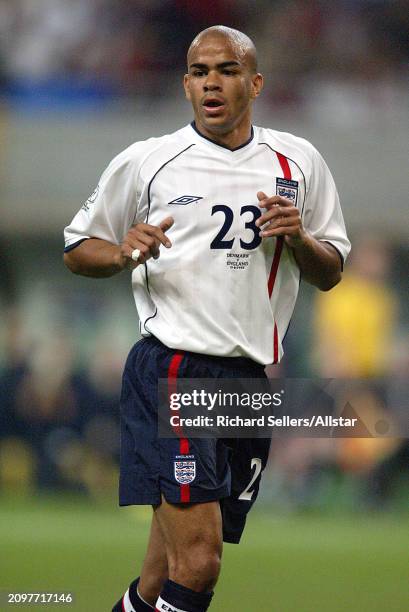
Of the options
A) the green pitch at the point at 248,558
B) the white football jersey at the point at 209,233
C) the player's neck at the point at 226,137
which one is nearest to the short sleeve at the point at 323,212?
the white football jersey at the point at 209,233

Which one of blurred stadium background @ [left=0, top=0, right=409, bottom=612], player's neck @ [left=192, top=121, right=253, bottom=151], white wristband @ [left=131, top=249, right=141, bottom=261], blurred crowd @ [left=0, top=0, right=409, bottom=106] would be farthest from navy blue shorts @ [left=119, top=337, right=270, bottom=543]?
blurred crowd @ [left=0, top=0, right=409, bottom=106]

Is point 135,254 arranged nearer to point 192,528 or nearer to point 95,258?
point 95,258

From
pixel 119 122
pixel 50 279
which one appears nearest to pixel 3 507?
pixel 50 279

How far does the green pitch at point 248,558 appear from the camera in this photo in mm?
5973

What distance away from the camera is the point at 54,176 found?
11.0 m

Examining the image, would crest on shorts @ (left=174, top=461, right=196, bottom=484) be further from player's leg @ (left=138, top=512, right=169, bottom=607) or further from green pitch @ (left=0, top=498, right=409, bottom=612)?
green pitch @ (left=0, top=498, right=409, bottom=612)

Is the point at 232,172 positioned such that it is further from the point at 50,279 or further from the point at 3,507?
the point at 50,279

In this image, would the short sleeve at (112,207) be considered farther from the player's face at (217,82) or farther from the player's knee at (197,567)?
the player's knee at (197,567)

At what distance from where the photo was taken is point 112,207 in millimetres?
4262

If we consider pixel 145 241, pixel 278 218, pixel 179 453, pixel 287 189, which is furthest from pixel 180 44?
pixel 179 453

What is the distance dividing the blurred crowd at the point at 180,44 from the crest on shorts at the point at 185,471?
26.2 feet

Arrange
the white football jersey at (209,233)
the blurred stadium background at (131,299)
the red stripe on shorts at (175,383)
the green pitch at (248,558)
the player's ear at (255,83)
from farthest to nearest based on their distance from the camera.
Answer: the blurred stadium background at (131,299), the green pitch at (248,558), the player's ear at (255,83), the white football jersey at (209,233), the red stripe on shorts at (175,383)

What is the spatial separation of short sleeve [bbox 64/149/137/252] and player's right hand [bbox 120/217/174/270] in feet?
0.91

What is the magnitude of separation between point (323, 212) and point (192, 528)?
4.01 ft
